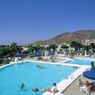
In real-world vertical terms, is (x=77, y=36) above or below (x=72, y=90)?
above

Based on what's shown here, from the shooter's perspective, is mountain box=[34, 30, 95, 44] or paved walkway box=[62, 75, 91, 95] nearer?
paved walkway box=[62, 75, 91, 95]

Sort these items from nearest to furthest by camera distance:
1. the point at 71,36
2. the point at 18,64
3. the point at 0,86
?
the point at 0,86
the point at 18,64
the point at 71,36

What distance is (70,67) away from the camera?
22.2 m

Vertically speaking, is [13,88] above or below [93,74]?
below

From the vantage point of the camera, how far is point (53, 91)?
10.2 meters

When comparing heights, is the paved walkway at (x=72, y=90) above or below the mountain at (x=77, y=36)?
below

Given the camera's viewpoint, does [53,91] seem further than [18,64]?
No

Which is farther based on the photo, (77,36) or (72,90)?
(77,36)

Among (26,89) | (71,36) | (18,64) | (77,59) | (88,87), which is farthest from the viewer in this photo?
(71,36)

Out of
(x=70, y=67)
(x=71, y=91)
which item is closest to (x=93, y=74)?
(x=71, y=91)

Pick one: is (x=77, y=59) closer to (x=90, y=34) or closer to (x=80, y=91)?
(x=80, y=91)

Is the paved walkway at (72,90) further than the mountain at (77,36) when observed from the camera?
No

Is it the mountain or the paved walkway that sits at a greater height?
the mountain

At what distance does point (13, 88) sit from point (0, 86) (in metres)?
1.19
